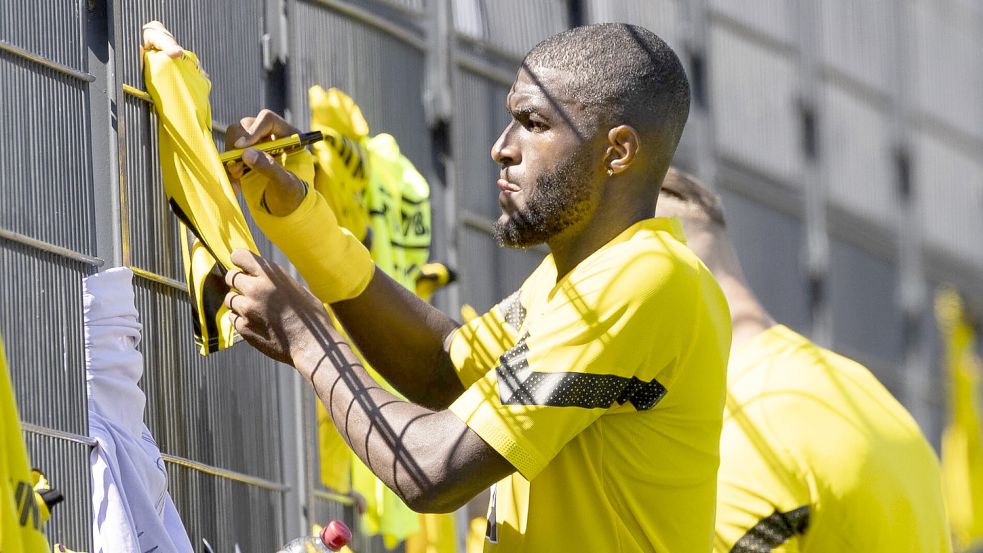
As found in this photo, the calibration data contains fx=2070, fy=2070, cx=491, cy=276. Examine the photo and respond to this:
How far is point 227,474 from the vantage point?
4.27 meters

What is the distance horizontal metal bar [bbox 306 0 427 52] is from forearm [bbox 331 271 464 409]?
4.21 ft

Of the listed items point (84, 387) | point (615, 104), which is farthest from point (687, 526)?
point (84, 387)

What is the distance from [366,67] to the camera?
5.44m

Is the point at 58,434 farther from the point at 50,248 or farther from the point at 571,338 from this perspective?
the point at 571,338

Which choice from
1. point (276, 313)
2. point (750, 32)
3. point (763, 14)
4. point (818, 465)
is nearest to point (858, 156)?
point (763, 14)

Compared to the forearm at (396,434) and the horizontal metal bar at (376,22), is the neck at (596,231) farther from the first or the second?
the horizontal metal bar at (376,22)

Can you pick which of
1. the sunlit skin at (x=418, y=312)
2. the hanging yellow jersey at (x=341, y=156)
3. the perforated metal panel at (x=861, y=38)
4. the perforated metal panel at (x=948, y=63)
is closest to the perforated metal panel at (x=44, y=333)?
the sunlit skin at (x=418, y=312)

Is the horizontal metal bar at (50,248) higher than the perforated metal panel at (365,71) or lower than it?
lower

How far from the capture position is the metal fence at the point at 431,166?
3684mm

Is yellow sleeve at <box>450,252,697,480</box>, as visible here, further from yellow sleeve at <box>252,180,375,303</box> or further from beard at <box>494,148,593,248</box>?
yellow sleeve at <box>252,180,375,303</box>

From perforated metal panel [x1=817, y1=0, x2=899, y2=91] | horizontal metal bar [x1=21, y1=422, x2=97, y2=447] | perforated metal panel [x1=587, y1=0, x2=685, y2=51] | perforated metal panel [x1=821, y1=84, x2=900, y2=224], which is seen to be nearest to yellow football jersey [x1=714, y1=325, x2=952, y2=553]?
horizontal metal bar [x1=21, y1=422, x2=97, y2=447]

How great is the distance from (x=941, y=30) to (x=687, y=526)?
738 cm

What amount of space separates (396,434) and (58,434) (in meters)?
0.63

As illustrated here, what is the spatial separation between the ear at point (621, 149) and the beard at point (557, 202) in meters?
0.04
